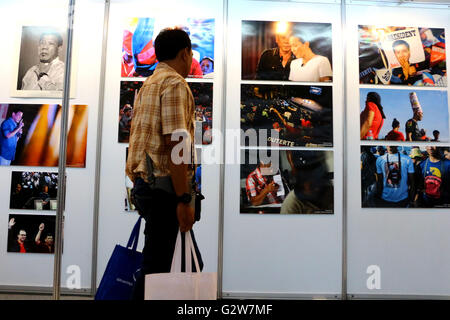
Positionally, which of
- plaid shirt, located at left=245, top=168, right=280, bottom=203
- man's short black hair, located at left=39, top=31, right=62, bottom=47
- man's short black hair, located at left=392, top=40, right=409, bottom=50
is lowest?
plaid shirt, located at left=245, top=168, right=280, bottom=203

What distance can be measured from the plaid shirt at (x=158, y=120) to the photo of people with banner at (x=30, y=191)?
188cm

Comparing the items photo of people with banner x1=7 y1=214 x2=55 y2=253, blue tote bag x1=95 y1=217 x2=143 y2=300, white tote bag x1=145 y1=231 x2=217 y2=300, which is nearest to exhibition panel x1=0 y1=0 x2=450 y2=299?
photo of people with banner x1=7 y1=214 x2=55 y2=253

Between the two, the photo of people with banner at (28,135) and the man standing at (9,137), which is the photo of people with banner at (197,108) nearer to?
the photo of people with banner at (28,135)

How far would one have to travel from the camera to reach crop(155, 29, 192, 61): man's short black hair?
195cm

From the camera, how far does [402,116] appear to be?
3475 millimetres

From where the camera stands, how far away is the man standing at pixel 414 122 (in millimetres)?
3465

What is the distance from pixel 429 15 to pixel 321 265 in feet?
8.38

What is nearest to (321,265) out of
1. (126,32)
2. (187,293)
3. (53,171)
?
(187,293)

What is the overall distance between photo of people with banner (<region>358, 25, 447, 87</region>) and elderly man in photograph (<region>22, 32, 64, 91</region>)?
2.74 m


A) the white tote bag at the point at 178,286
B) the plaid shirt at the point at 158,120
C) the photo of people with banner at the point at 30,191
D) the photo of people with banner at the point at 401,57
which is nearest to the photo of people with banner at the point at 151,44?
the photo of people with banner at the point at 30,191

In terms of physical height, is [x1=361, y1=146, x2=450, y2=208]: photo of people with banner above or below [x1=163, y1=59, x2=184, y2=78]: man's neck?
below

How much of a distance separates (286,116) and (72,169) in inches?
78.2

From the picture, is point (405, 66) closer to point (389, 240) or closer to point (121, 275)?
point (389, 240)

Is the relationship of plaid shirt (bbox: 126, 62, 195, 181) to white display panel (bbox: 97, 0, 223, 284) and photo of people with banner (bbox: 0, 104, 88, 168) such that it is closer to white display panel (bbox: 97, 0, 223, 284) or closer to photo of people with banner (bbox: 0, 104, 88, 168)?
white display panel (bbox: 97, 0, 223, 284)
